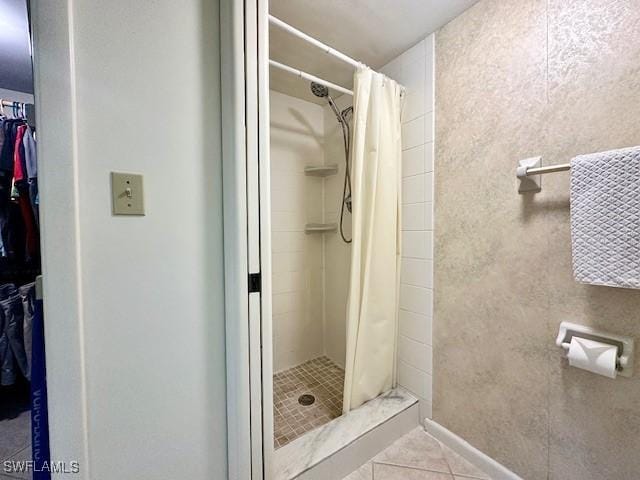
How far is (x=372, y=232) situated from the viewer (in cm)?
139

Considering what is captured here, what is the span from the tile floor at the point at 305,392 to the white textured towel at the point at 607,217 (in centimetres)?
136

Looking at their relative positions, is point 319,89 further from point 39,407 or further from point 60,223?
point 39,407

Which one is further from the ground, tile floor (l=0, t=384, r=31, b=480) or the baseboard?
the baseboard

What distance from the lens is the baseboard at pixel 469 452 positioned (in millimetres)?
1120

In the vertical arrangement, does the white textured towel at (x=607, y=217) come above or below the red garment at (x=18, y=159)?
below

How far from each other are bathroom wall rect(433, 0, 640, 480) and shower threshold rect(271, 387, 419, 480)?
8.0 inches

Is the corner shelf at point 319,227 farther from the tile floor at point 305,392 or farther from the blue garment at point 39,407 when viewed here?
the blue garment at point 39,407

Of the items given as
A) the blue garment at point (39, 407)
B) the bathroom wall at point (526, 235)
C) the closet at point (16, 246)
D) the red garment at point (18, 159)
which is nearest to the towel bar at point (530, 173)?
the bathroom wall at point (526, 235)

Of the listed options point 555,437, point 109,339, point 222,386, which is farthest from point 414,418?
point 109,339

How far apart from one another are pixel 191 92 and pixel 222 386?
3.21ft

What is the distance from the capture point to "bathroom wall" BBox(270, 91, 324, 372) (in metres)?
1.93

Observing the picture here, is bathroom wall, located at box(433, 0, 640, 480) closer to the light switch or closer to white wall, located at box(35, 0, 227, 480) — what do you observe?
white wall, located at box(35, 0, 227, 480)

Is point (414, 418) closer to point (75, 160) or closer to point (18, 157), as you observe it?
point (75, 160)

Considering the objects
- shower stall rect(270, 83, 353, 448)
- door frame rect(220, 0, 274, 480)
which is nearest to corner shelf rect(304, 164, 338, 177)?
shower stall rect(270, 83, 353, 448)
